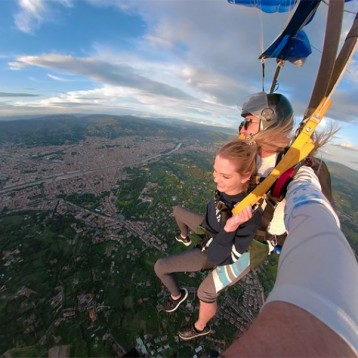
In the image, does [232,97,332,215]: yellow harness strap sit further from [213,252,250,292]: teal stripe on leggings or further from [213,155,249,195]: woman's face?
[213,252,250,292]: teal stripe on leggings

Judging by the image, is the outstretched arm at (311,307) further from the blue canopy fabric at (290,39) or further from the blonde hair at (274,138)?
the blue canopy fabric at (290,39)

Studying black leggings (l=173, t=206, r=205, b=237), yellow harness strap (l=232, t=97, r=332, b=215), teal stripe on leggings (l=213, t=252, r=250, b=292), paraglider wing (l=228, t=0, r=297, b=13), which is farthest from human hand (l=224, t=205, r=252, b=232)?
paraglider wing (l=228, t=0, r=297, b=13)

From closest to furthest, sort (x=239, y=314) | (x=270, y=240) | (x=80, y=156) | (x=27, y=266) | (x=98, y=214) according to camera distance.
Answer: (x=270, y=240) → (x=239, y=314) → (x=27, y=266) → (x=98, y=214) → (x=80, y=156)

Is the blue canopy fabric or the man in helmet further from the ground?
the blue canopy fabric

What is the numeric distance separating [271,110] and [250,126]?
0.33 m

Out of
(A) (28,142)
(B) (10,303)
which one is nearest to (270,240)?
(B) (10,303)

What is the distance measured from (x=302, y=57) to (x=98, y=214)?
41.9 meters

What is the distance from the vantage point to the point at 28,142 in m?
99.2

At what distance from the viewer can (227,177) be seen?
8.18 feet

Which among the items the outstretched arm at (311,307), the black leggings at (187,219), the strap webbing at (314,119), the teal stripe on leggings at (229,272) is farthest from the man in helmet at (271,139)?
the outstretched arm at (311,307)

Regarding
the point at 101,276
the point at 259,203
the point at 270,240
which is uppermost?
the point at 259,203

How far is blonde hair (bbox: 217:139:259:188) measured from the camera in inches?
95.0

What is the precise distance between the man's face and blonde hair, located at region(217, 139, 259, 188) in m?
0.51

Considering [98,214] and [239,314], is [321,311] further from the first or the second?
[98,214]
